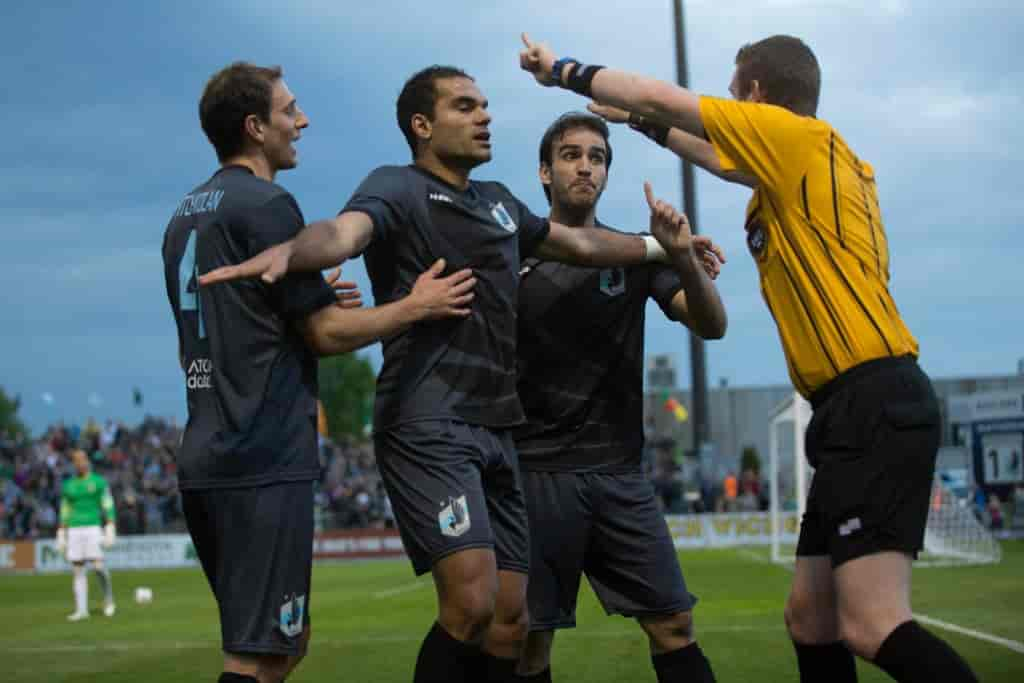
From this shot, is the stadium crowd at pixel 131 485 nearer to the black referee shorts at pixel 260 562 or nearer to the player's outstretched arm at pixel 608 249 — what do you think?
the player's outstretched arm at pixel 608 249

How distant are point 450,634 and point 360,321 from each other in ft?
4.10

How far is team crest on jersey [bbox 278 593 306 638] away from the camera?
4547 mm

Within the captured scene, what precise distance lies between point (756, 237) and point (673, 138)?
2.07ft

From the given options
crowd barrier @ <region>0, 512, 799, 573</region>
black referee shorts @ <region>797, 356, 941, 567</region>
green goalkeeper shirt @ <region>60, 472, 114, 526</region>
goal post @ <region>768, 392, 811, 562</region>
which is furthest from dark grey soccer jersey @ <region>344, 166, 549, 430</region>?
crowd barrier @ <region>0, 512, 799, 573</region>

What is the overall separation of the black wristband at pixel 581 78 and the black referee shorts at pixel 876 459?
1423mm

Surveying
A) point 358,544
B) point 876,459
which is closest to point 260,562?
point 876,459

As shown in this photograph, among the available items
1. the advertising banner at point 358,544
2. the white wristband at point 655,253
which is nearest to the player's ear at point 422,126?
the white wristband at point 655,253

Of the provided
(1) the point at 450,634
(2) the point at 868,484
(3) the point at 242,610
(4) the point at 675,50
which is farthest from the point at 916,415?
(4) the point at 675,50

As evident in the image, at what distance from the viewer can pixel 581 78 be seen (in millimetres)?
5039

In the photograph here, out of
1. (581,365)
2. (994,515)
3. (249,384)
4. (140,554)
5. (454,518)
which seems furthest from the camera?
(140,554)

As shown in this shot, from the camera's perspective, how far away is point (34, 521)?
39.7m

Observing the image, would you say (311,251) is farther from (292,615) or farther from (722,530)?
(722,530)

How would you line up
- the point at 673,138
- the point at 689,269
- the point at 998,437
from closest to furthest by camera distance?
the point at 673,138 < the point at 689,269 < the point at 998,437

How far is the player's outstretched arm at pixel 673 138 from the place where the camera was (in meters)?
5.18
